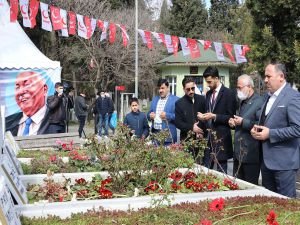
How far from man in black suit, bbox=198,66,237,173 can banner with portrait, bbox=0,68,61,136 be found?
8250 mm

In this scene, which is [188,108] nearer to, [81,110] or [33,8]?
[33,8]

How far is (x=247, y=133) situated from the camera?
552cm

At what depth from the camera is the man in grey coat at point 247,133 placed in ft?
17.9

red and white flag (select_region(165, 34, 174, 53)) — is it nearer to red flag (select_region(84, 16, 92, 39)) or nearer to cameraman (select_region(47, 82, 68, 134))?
red flag (select_region(84, 16, 92, 39))

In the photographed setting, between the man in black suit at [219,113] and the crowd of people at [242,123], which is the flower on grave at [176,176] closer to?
the crowd of people at [242,123]

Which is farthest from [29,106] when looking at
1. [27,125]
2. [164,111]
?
[164,111]

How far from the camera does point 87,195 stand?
16.0 feet

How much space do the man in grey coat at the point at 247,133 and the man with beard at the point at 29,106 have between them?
29.3 ft

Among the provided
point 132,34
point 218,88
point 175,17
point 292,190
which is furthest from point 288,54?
point 175,17

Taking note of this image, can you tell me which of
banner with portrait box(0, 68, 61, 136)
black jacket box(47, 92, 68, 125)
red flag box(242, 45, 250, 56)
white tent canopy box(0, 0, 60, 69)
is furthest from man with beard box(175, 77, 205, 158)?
red flag box(242, 45, 250, 56)

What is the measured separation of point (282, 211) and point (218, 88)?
8.26 ft

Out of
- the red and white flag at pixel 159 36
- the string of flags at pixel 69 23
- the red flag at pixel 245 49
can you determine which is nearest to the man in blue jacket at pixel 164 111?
the string of flags at pixel 69 23

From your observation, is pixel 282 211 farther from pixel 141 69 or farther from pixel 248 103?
pixel 141 69

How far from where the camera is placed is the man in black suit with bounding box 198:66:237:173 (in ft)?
20.0
